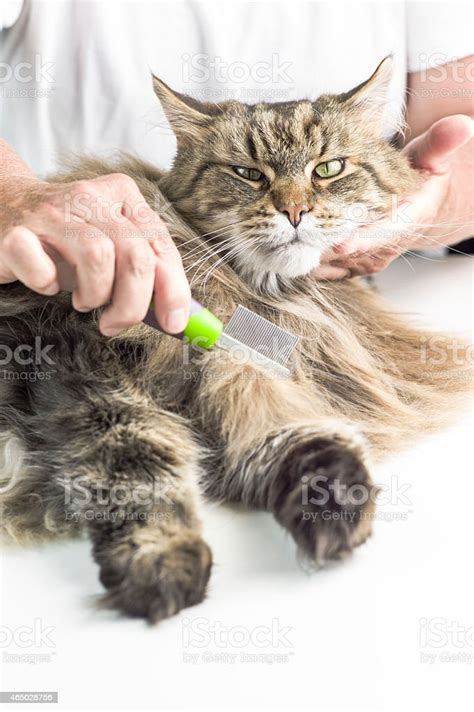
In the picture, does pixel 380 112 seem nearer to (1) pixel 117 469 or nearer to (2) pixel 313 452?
(2) pixel 313 452

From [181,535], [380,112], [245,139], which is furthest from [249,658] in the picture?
[380,112]

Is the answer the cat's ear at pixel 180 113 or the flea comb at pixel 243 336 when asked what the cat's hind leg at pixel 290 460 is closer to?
the flea comb at pixel 243 336

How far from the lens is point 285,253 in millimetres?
1215

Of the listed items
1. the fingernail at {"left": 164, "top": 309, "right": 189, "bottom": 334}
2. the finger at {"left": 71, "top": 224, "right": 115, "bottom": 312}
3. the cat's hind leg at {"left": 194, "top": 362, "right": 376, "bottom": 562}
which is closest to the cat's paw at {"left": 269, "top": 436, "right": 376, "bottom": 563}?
the cat's hind leg at {"left": 194, "top": 362, "right": 376, "bottom": 562}

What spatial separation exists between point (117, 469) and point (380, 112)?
0.87m

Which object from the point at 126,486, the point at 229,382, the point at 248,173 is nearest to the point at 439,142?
the point at 248,173

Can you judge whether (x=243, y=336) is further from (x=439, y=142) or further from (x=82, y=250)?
(x=439, y=142)

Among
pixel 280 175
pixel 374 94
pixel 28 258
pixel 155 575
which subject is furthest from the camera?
pixel 374 94

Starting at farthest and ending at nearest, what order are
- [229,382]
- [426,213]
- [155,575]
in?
1. [426,213]
2. [229,382]
3. [155,575]

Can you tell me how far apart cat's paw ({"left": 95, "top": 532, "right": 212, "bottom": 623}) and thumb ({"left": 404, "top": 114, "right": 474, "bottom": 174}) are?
3.10 ft

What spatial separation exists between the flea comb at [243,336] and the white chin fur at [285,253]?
88 mm

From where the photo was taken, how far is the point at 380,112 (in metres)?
1.38

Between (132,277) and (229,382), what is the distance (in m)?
0.26

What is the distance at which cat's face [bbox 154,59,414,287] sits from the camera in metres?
1.21
